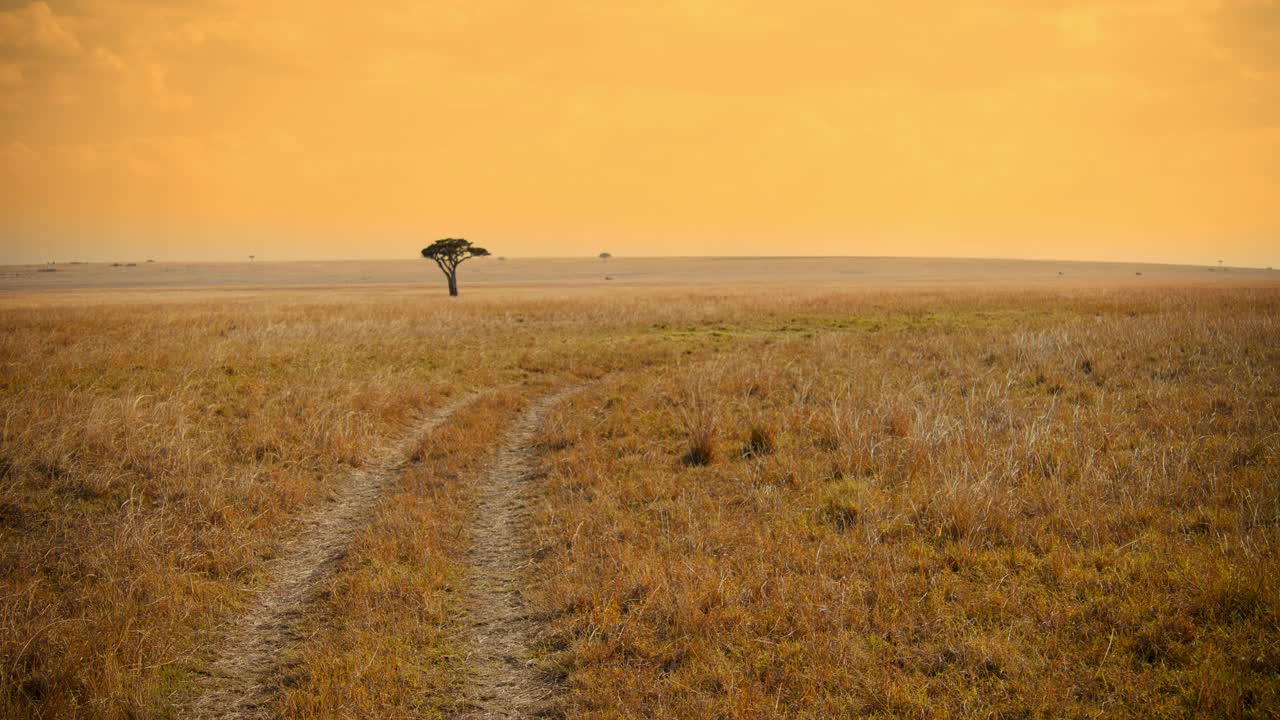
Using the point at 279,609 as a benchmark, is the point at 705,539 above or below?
above

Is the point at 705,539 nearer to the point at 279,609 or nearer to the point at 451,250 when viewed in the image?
the point at 279,609

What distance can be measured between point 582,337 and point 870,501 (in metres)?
21.3

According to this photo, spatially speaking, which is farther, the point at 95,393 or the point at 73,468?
the point at 95,393

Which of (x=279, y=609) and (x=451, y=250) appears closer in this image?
(x=279, y=609)

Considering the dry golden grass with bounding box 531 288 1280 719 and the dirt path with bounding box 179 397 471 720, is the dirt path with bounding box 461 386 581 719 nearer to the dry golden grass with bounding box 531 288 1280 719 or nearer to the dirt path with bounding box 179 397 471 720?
the dry golden grass with bounding box 531 288 1280 719

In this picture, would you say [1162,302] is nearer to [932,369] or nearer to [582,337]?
[932,369]

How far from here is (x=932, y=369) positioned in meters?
16.4

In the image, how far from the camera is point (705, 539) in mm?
7285

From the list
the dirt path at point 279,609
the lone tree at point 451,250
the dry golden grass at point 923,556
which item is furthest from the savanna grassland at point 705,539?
the lone tree at point 451,250

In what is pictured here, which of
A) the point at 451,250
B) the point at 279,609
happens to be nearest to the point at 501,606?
the point at 279,609

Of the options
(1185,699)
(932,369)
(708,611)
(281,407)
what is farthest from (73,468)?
(932,369)

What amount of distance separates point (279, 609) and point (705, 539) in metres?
4.71

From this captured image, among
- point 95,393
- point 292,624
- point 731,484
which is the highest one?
point 95,393

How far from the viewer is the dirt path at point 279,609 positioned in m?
5.20
